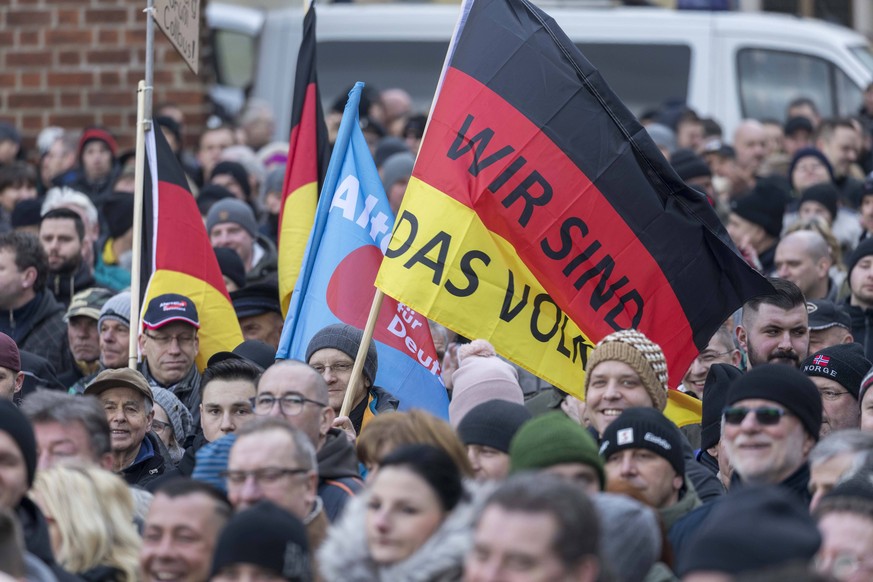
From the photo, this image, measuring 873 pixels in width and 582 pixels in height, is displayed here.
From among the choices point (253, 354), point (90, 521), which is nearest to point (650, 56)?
point (253, 354)

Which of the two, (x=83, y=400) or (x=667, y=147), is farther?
(x=667, y=147)

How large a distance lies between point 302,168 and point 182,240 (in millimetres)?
747

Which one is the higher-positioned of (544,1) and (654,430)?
(544,1)

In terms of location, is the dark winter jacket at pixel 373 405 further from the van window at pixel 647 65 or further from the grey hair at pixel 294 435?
the van window at pixel 647 65

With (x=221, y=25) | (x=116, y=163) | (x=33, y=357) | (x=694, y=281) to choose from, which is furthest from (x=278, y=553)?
(x=221, y=25)

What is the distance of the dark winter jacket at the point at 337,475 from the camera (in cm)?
626

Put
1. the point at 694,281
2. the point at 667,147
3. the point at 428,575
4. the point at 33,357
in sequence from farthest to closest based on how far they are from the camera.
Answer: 1. the point at 667,147
2. the point at 33,357
3. the point at 694,281
4. the point at 428,575

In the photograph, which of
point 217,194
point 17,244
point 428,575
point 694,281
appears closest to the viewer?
point 428,575

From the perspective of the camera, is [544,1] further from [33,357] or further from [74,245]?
[33,357]

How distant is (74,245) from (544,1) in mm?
7502

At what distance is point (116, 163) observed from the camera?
12.9 meters

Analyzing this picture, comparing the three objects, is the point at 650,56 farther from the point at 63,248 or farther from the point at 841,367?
the point at 841,367

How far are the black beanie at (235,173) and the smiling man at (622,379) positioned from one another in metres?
6.09

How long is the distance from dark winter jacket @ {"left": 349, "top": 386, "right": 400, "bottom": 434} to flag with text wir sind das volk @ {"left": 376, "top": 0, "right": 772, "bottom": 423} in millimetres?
607
